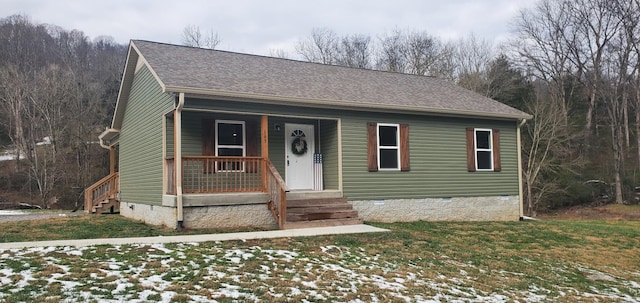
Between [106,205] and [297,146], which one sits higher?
[297,146]

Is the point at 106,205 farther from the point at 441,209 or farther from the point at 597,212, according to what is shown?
the point at 597,212

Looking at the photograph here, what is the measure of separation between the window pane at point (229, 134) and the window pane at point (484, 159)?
23.3 ft

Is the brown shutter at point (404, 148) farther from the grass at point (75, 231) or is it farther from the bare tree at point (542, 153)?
the bare tree at point (542, 153)

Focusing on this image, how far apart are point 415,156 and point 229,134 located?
16.6 ft

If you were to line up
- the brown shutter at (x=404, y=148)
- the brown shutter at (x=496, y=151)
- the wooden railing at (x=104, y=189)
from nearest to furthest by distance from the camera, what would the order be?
the brown shutter at (x=404, y=148) → the brown shutter at (x=496, y=151) → the wooden railing at (x=104, y=189)

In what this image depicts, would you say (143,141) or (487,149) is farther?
(487,149)

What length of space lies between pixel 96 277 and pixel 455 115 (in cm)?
1077

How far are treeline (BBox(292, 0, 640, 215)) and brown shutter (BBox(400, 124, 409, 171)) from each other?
1341 cm

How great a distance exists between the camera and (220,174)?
37.2 ft

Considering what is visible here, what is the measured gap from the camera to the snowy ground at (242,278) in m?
5.13

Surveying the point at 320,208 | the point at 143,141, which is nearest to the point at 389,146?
the point at 320,208

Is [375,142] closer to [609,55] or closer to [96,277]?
[96,277]

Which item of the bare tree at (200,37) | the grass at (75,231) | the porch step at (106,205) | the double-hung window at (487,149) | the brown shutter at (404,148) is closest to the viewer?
the grass at (75,231)

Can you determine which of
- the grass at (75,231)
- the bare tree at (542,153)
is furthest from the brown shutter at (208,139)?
the bare tree at (542,153)
